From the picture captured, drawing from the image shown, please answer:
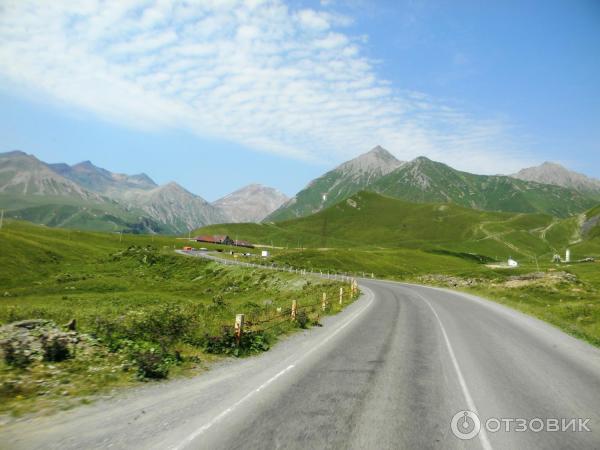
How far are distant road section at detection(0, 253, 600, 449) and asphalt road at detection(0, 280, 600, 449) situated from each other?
0.12ft

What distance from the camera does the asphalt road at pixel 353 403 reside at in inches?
328

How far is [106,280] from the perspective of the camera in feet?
205

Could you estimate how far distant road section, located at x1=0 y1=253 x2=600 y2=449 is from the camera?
8336 millimetres

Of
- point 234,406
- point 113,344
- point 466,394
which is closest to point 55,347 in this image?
point 113,344

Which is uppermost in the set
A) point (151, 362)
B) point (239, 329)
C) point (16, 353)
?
point (239, 329)

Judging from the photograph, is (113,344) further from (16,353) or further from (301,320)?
(301,320)

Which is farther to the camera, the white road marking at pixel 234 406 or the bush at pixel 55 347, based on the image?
the bush at pixel 55 347

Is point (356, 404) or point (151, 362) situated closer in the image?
point (356, 404)

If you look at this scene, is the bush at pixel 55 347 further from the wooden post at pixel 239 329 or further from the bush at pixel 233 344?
the wooden post at pixel 239 329

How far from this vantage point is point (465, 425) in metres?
9.49

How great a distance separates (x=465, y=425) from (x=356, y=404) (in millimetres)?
2525

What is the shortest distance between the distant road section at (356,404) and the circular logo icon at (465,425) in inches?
1.8

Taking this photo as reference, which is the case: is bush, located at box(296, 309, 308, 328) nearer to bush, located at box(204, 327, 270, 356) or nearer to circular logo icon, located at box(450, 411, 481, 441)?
bush, located at box(204, 327, 270, 356)

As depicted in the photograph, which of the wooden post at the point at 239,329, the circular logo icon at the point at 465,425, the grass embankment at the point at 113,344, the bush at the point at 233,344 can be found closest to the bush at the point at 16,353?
the grass embankment at the point at 113,344
